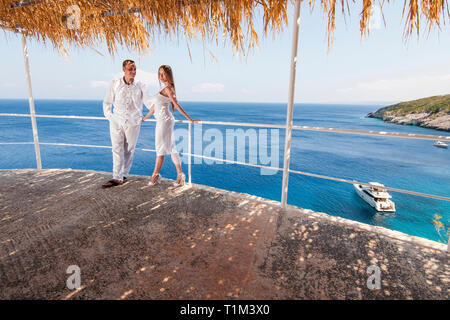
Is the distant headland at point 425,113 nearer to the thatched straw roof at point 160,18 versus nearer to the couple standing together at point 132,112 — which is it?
the thatched straw roof at point 160,18

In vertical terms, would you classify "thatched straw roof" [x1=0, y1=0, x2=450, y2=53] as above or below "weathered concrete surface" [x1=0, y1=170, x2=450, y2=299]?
above

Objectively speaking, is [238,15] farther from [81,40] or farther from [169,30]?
[81,40]

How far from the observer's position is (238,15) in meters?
1.97

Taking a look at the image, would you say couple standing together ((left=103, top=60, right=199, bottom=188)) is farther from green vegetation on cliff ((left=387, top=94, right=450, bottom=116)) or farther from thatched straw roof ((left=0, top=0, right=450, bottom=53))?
green vegetation on cliff ((left=387, top=94, right=450, bottom=116))

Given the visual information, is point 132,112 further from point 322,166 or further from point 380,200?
point 322,166

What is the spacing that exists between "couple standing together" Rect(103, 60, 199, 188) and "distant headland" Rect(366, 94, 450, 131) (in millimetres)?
53223

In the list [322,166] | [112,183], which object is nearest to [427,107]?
[322,166]

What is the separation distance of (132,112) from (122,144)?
1.27ft

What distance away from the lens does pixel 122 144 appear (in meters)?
2.71

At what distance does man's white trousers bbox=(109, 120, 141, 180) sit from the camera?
2617 mm

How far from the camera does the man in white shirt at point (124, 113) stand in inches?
97.7

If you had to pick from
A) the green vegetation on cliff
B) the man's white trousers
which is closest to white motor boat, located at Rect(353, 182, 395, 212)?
the man's white trousers

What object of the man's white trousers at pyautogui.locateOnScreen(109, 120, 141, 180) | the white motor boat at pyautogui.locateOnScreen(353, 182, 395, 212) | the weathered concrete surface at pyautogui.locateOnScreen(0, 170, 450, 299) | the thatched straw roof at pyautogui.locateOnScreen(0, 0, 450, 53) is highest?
the thatched straw roof at pyautogui.locateOnScreen(0, 0, 450, 53)
